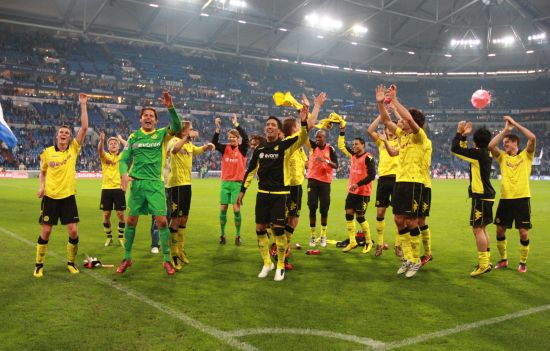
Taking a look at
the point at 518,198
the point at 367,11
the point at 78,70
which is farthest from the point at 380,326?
the point at 78,70

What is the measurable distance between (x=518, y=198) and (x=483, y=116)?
6944 centimetres

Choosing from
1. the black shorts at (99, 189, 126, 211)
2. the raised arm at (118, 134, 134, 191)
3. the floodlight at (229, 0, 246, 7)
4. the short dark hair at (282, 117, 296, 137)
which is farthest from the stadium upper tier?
the short dark hair at (282, 117, 296, 137)

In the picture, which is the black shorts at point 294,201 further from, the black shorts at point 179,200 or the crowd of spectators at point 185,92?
the crowd of spectators at point 185,92

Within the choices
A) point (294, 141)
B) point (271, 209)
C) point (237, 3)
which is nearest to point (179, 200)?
point (271, 209)

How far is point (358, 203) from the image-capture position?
941 cm

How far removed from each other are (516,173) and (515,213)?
637 millimetres

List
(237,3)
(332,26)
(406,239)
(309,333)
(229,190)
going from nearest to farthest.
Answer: (309,333), (406,239), (229,190), (237,3), (332,26)

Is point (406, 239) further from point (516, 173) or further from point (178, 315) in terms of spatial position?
point (178, 315)

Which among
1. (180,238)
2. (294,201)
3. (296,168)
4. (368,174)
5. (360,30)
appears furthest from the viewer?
(360,30)

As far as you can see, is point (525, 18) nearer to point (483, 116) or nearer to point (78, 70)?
point (483, 116)

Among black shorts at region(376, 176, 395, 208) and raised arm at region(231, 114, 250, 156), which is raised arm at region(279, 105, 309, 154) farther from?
black shorts at region(376, 176, 395, 208)

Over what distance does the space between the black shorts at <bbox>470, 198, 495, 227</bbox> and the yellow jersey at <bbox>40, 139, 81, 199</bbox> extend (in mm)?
6156

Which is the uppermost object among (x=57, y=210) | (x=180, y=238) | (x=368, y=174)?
(x=368, y=174)

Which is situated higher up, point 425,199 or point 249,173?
point 249,173
